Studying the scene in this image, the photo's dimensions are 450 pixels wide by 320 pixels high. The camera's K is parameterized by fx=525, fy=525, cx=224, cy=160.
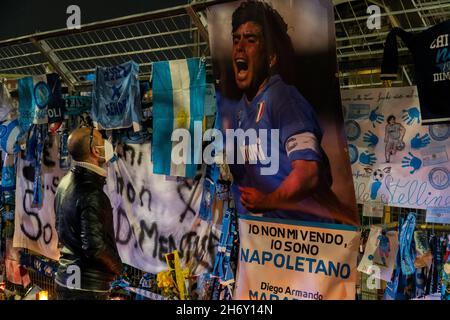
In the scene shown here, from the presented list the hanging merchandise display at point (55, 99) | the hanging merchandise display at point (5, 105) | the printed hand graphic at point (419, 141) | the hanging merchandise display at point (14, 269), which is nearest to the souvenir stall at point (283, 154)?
the printed hand graphic at point (419, 141)

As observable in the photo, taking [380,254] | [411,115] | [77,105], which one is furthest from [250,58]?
[77,105]

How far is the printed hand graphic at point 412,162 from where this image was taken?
101 inches

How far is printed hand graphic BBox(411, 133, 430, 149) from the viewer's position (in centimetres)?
253

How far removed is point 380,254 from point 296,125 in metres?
0.80

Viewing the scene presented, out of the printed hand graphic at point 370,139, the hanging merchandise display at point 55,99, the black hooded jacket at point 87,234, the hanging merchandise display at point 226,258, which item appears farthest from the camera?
the hanging merchandise display at point 55,99

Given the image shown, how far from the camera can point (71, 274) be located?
12.5ft

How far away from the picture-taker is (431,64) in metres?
2.42

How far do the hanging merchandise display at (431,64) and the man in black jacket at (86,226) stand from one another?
221 cm

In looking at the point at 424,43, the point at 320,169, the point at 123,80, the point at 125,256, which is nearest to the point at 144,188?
the point at 125,256

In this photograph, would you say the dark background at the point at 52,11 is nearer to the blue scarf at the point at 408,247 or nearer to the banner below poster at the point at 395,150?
A: the banner below poster at the point at 395,150

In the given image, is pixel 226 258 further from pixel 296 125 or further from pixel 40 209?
pixel 40 209

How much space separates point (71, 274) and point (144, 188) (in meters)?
0.86
